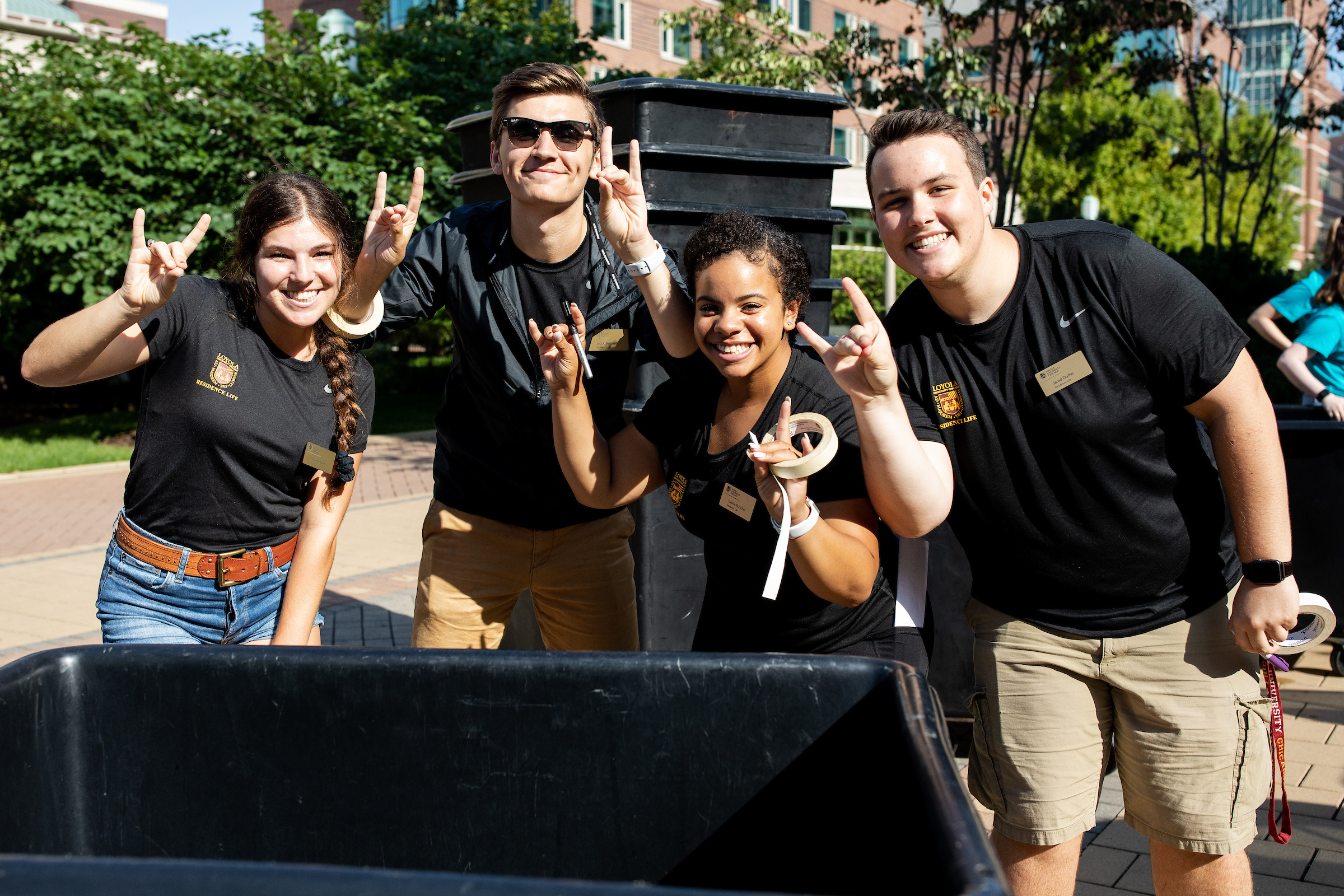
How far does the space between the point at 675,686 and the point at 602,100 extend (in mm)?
2662

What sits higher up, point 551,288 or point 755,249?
point 755,249

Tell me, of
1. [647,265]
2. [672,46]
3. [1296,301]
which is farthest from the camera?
[672,46]

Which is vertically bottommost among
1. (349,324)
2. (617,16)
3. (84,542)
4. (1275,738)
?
(84,542)

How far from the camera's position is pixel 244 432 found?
8.08 ft

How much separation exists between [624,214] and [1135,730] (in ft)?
5.19

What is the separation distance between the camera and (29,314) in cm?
1184

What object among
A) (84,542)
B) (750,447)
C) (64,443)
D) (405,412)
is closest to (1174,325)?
(750,447)

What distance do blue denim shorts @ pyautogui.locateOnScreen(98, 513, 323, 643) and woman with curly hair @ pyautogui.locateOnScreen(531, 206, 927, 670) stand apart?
89 centimetres

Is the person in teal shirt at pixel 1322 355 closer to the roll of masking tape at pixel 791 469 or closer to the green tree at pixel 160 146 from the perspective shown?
the roll of masking tape at pixel 791 469

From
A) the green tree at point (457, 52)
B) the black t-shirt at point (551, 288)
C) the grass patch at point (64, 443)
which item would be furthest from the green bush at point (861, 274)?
the black t-shirt at point (551, 288)

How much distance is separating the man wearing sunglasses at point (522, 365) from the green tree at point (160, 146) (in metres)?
8.40

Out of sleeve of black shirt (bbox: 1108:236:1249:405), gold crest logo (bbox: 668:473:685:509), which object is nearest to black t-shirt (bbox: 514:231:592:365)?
gold crest logo (bbox: 668:473:685:509)

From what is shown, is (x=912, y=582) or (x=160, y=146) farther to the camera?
(x=160, y=146)

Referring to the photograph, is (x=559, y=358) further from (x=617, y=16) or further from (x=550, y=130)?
(x=617, y=16)
